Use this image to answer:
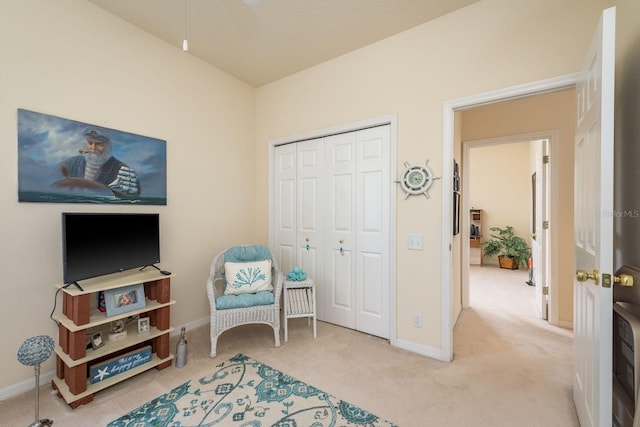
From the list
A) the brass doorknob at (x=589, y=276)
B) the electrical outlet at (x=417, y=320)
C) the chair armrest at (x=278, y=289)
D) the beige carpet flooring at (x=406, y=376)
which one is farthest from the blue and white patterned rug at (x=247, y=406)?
the brass doorknob at (x=589, y=276)

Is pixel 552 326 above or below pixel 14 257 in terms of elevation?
below

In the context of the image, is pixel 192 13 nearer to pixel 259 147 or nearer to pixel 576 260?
pixel 259 147

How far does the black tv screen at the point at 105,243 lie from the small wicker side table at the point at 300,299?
1.23 meters

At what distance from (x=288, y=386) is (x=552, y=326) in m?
2.96

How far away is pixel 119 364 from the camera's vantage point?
1.93 metres

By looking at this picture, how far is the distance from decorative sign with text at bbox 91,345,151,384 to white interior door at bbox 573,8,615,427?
8.84 ft

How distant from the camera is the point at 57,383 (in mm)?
1823

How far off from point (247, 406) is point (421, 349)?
4.96ft

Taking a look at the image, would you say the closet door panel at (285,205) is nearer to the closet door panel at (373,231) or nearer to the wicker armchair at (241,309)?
the wicker armchair at (241,309)

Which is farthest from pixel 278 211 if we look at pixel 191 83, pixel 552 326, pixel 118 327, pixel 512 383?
pixel 552 326

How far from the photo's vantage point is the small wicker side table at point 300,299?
8.74ft

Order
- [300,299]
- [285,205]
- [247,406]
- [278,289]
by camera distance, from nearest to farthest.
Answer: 1. [247,406]
2. [278,289]
3. [300,299]
4. [285,205]

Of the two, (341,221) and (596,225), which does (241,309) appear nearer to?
(341,221)

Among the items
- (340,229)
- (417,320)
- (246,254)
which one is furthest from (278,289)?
(417,320)
